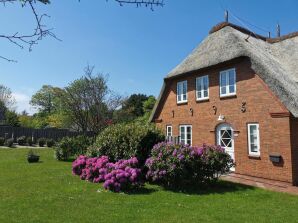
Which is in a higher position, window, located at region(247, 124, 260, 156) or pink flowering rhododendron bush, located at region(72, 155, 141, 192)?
window, located at region(247, 124, 260, 156)

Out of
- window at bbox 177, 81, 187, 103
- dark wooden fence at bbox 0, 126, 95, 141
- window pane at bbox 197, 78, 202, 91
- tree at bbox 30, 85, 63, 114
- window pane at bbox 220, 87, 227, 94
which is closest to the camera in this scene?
window pane at bbox 220, 87, 227, 94

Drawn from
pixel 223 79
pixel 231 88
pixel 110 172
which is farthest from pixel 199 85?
pixel 110 172

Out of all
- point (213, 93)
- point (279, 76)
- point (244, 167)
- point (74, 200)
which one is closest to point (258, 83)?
point (279, 76)

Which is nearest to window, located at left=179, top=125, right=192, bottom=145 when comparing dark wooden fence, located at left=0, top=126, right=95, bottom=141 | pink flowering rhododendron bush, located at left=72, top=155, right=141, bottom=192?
pink flowering rhododendron bush, located at left=72, top=155, right=141, bottom=192

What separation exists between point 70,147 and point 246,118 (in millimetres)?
11391

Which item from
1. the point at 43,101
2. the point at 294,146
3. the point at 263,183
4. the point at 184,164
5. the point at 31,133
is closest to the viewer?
the point at 184,164

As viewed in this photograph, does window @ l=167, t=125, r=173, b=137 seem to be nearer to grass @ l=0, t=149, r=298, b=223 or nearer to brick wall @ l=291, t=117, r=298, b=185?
grass @ l=0, t=149, r=298, b=223

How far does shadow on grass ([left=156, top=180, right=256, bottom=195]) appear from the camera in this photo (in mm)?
11469

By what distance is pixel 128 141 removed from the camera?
1366 cm

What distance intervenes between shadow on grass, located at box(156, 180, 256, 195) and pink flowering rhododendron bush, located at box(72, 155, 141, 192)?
5.05 feet

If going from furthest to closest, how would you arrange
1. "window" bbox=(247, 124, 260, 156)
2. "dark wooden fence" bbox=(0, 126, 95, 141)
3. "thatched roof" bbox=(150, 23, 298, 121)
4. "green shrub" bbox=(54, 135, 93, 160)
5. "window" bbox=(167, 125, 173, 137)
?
"dark wooden fence" bbox=(0, 126, 95, 141), "window" bbox=(167, 125, 173, 137), "green shrub" bbox=(54, 135, 93, 160), "window" bbox=(247, 124, 260, 156), "thatched roof" bbox=(150, 23, 298, 121)

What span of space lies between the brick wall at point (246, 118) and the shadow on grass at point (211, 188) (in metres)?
2.14

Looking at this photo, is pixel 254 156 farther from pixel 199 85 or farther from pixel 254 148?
pixel 199 85

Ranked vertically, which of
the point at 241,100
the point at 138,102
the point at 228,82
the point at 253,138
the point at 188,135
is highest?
the point at 138,102
